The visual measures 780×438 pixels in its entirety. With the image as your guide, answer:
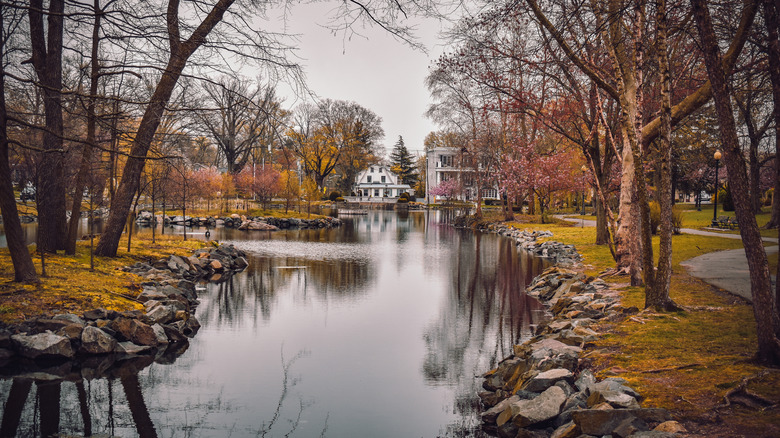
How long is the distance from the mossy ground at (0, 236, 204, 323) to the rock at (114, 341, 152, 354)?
0.96 m

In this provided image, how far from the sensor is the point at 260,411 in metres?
7.36

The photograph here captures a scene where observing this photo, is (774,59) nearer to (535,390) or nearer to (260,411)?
(535,390)

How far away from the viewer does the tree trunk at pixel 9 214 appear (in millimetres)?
9047

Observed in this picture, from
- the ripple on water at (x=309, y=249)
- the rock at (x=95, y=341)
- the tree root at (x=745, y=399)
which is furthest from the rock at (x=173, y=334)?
the ripple on water at (x=309, y=249)

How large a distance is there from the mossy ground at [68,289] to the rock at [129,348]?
38.0 inches

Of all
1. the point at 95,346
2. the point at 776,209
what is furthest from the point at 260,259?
the point at 776,209

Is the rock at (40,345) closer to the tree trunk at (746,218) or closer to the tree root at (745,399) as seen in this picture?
the tree root at (745,399)

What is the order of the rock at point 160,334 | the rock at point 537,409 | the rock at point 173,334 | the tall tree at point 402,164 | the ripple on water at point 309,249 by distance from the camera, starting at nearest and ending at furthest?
the rock at point 537,409, the rock at point 160,334, the rock at point 173,334, the ripple on water at point 309,249, the tall tree at point 402,164

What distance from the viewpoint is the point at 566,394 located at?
639 centimetres

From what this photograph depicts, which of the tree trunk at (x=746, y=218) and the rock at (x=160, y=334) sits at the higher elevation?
the tree trunk at (x=746, y=218)

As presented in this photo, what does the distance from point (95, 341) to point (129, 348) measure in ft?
1.93

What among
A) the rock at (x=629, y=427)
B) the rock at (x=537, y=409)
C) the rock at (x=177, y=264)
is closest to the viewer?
the rock at (x=629, y=427)

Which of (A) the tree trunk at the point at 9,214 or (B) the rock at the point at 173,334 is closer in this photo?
(A) the tree trunk at the point at 9,214

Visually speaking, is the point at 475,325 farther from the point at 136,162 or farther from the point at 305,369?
the point at 136,162
